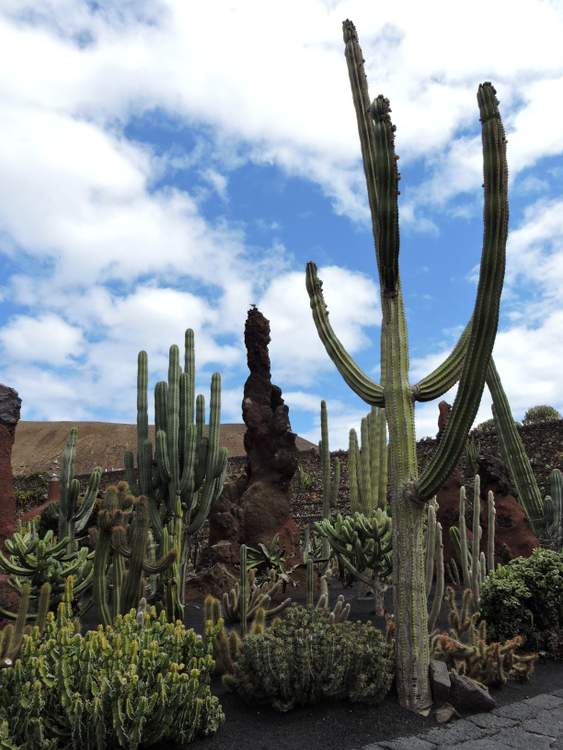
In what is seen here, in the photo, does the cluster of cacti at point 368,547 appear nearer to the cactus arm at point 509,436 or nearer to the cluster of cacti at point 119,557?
the cactus arm at point 509,436

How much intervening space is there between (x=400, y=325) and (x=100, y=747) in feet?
12.0

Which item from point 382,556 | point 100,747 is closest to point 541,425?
point 382,556

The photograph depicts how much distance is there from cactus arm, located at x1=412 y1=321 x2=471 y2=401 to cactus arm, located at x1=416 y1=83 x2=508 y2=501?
2.08 ft

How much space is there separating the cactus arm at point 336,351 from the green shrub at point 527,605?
2.86 metres

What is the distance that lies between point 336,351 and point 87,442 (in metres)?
58.3

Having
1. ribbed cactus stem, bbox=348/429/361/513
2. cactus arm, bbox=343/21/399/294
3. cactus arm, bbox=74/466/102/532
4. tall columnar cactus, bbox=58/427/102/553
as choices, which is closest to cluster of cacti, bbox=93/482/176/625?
cactus arm, bbox=343/21/399/294

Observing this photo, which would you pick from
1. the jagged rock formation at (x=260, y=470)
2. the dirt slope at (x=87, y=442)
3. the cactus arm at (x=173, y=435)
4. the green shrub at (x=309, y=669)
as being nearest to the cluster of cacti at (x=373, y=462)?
the jagged rock formation at (x=260, y=470)

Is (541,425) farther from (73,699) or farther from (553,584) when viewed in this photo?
(73,699)

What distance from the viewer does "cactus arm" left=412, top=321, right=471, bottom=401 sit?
5.28 m

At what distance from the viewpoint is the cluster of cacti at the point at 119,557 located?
5125 millimetres

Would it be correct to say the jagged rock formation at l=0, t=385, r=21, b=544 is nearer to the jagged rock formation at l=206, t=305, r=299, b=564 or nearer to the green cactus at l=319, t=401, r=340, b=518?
the jagged rock formation at l=206, t=305, r=299, b=564

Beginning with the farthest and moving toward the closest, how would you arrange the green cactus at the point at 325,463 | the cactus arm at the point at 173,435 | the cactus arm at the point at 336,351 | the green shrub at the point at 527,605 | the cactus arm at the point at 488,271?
1. the green cactus at the point at 325,463
2. the cactus arm at the point at 173,435
3. the green shrub at the point at 527,605
4. the cactus arm at the point at 336,351
5. the cactus arm at the point at 488,271

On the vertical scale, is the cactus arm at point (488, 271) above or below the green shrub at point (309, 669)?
above

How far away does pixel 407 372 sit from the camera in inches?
208
